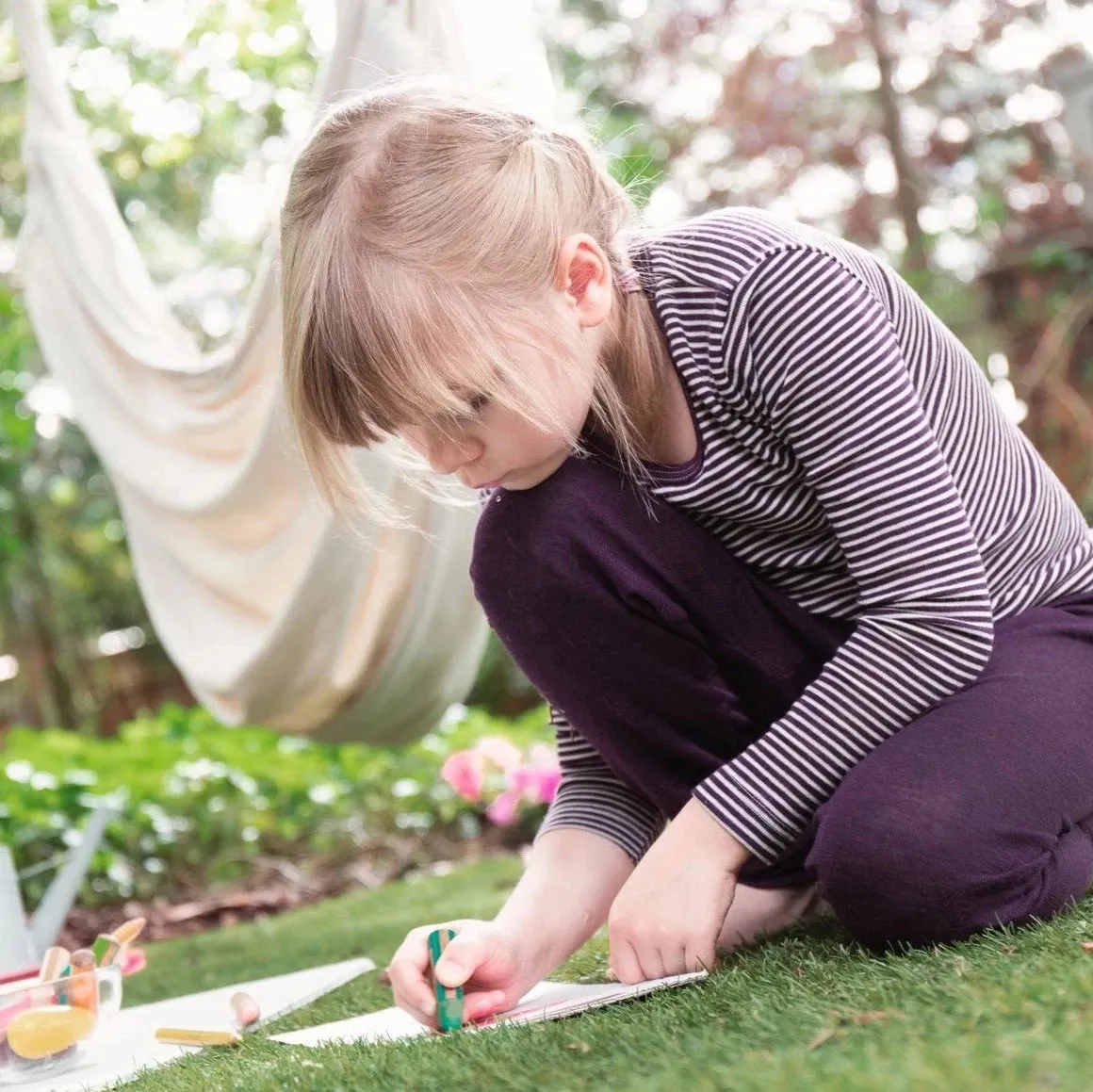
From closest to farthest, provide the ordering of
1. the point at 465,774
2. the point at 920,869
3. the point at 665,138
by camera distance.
Result: the point at 920,869 < the point at 465,774 < the point at 665,138

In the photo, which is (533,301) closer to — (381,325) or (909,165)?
(381,325)

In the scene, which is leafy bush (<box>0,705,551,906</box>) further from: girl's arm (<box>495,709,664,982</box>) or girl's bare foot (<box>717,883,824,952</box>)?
girl's bare foot (<box>717,883,824,952</box>)

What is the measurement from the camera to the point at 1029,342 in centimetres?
453

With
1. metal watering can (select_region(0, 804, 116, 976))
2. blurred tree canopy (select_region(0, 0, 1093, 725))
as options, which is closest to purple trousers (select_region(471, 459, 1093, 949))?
metal watering can (select_region(0, 804, 116, 976))

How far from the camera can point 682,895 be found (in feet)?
3.30

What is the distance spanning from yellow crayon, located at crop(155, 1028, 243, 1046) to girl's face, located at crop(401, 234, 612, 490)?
1.59 feet

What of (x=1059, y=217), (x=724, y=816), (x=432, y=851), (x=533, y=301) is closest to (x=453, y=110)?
(x=533, y=301)

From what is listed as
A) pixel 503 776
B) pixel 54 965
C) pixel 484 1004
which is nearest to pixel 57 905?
pixel 54 965

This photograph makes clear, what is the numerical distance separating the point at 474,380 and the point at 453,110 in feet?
0.84

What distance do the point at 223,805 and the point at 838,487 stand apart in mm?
2394

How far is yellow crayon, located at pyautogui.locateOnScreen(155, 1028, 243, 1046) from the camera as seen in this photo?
1.12 m

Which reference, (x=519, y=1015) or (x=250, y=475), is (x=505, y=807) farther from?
(x=519, y=1015)

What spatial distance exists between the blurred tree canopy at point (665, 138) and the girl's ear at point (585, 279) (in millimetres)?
3754

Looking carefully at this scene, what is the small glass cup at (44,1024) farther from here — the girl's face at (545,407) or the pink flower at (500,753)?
the pink flower at (500,753)
